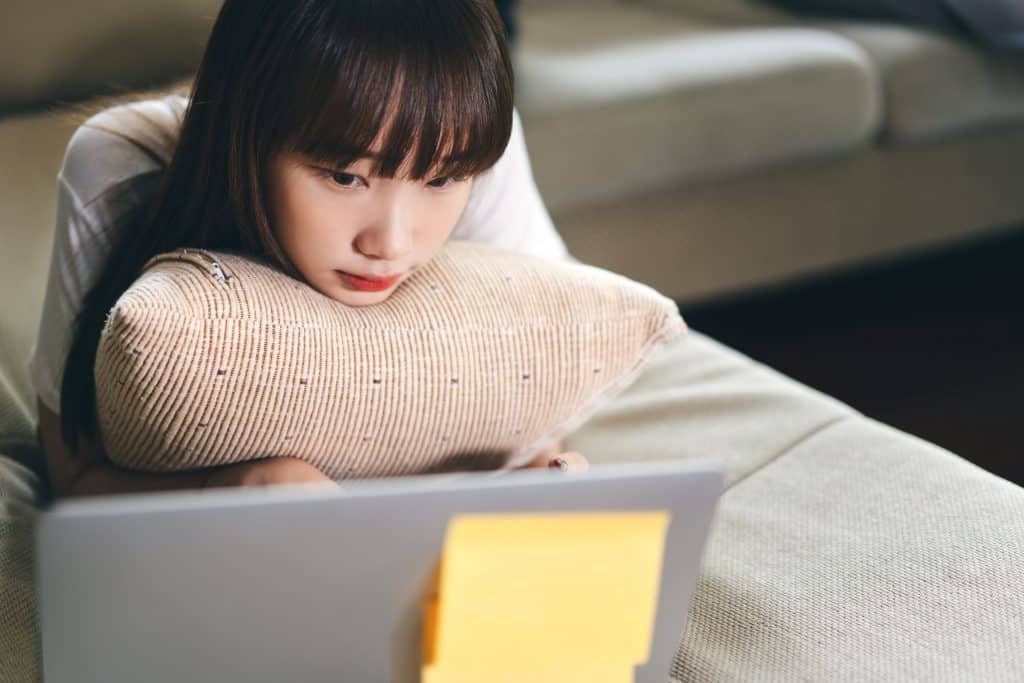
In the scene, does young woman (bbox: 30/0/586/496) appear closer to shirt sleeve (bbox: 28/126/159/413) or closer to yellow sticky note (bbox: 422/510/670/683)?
shirt sleeve (bbox: 28/126/159/413)

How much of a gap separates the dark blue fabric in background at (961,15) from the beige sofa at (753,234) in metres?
0.04

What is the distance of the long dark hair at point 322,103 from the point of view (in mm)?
688

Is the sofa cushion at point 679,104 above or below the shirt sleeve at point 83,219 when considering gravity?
below

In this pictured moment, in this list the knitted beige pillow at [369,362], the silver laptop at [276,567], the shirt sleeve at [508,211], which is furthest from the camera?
the shirt sleeve at [508,211]

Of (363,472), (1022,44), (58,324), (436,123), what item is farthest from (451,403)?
(1022,44)

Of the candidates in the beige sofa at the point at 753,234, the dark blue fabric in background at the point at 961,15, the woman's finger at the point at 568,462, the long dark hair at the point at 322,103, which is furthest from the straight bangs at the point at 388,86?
the dark blue fabric in background at the point at 961,15

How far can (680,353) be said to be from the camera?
1086 millimetres

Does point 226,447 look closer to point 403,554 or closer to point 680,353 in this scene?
point 403,554

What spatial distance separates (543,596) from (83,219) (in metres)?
0.48

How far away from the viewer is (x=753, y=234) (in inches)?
75.2

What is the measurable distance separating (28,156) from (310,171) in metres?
0.54

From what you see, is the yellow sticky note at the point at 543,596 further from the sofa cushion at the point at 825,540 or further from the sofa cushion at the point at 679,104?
the sofa cushion at the point at 679,104

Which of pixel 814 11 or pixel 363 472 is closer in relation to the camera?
pixel 363 472

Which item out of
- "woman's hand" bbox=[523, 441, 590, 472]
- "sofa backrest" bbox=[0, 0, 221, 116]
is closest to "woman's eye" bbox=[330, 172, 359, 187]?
"woman's hand" bbox=[523, 441, 590, 472]
